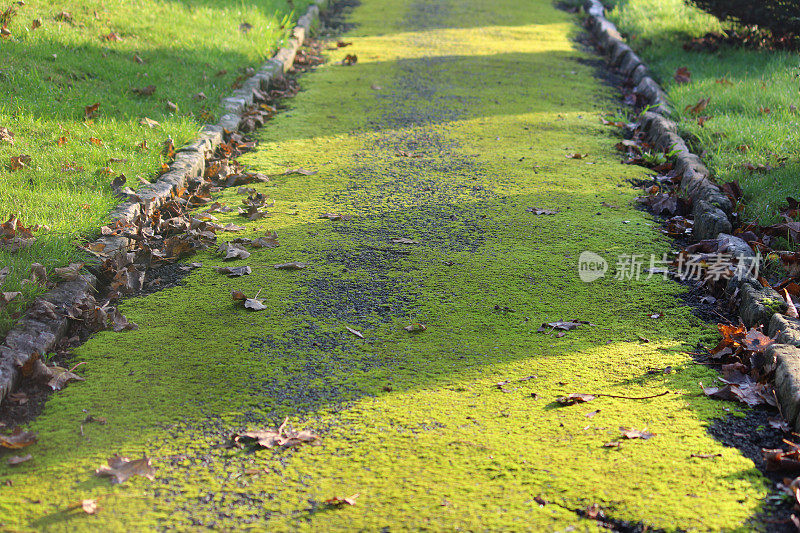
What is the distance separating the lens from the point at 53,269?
3.22 meters

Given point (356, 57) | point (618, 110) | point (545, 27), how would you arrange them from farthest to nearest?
point (545, 27), point (356, 57), point (618, 110)

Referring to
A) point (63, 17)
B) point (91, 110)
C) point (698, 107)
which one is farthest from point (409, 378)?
point (63, 17)

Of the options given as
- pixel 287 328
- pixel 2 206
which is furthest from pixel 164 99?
pixel 287 328

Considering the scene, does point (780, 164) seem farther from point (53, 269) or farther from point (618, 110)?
point (53, 269)

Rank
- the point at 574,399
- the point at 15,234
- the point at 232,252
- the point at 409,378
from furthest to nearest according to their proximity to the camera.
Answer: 1. the point at 232,252
2. the point at 15,234
3. the point at 409,378
4. the point at 574,399

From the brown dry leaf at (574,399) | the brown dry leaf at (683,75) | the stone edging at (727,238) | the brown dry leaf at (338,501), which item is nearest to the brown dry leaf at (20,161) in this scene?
the brown dry leaf at (338,501)

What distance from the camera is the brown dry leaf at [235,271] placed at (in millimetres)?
3564

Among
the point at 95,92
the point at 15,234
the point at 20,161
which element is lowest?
the point at 15,234

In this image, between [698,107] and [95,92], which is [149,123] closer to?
[95,92]

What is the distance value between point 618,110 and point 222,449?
18.0 ft

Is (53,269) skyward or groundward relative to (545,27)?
groundward

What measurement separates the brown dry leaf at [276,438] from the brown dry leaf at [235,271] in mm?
1310

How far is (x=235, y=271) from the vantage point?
11.7 ft

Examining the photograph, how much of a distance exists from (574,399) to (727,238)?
1649 mm
